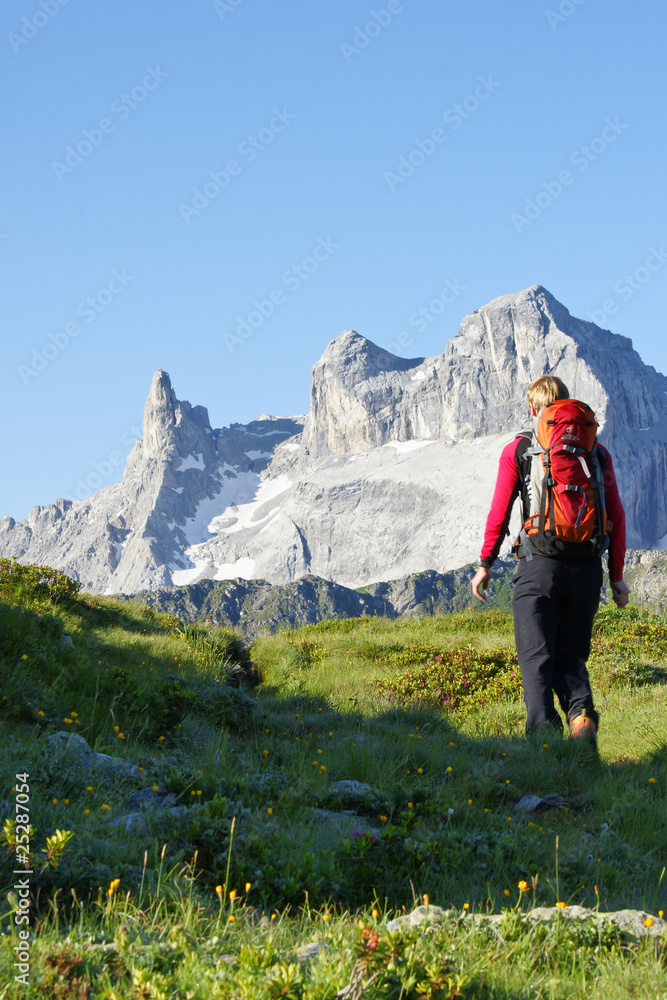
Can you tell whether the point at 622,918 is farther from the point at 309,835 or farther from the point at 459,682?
the point at 459,682

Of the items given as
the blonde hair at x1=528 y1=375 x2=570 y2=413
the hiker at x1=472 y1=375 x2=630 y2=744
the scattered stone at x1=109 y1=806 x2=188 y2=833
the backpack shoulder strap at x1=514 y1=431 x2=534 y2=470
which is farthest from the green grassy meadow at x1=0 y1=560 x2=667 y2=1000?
the blonde hair at x1=528 y1=375 x2=570 y2=413

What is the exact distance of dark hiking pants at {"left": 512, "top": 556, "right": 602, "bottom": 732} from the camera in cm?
610

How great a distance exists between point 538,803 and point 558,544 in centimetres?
211

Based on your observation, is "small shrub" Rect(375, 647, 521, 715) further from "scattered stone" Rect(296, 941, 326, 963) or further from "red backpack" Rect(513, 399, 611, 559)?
"scattered stone" Rect(296, 941, 326, 963)

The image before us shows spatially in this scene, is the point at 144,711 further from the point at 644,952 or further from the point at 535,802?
the point at 644,952

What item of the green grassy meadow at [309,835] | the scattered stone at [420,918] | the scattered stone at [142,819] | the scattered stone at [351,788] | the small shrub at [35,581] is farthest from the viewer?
the small shrub at [35,581]

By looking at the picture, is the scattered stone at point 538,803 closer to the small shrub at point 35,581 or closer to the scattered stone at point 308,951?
the scattered stone at point 308,951

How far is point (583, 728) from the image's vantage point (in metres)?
5.95

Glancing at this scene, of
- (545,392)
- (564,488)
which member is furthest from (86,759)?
(545,392)

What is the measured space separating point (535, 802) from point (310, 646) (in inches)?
288

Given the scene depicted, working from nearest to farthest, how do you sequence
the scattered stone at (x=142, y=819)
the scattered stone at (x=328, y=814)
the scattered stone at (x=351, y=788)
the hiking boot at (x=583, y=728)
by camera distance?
the scattered stone at (x=142, y=819) → the scattered stone at (x=328, y=814) → the scattered stone at (x=351, y=788) → the hiking boot at (x=583, y=728)

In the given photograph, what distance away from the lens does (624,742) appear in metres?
6.41

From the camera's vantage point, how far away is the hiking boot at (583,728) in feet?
19.1

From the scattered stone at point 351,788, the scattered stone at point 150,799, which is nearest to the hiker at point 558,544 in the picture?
the scattered stone at point 351,788
